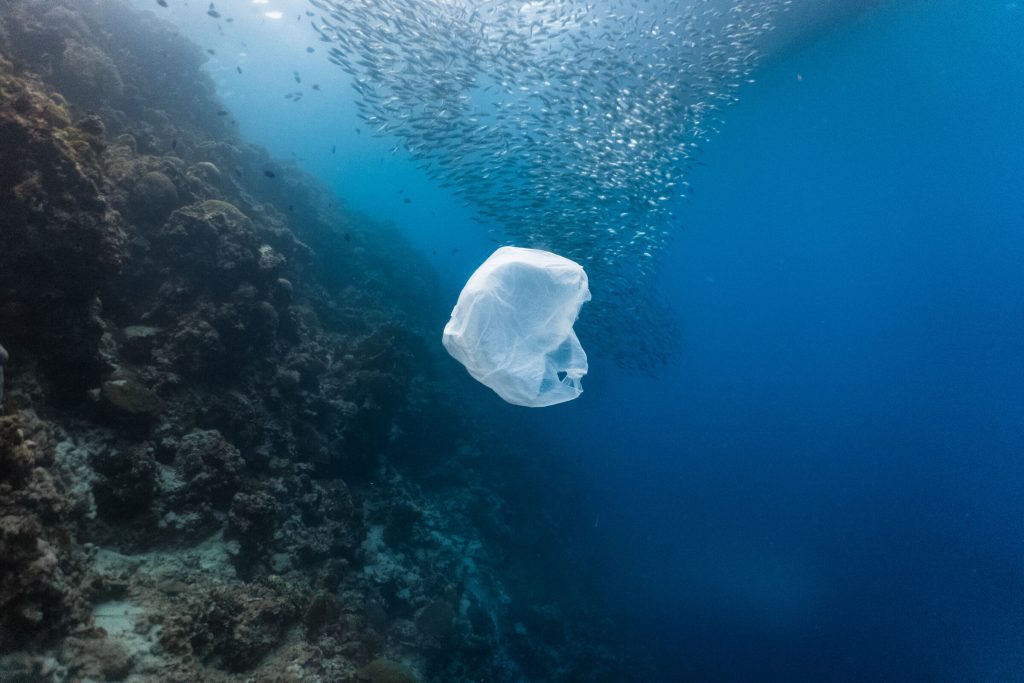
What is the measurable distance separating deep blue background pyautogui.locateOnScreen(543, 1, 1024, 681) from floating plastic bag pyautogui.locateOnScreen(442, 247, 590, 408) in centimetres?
1540

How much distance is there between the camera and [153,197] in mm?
7039

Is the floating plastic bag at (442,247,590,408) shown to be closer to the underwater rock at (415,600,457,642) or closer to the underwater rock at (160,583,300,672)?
the underwater rock at (160,583,300,672)

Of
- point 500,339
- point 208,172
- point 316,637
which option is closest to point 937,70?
point 500,339

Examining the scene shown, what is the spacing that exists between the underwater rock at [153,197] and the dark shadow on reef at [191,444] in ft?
0.09

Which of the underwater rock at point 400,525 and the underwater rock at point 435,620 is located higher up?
the underwater rock at point 400,525

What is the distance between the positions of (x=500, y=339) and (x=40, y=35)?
9.80 m

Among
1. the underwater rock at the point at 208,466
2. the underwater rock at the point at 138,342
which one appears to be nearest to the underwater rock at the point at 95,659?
the underwater rock at the point at 208,466

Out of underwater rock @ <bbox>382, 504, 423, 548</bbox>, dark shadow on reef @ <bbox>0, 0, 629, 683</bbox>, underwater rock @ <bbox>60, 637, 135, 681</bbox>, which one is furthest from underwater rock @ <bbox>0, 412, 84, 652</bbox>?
underwater rock @ <bbox>382, 504, 423, 548</bbox>

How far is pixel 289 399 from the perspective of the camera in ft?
26.8

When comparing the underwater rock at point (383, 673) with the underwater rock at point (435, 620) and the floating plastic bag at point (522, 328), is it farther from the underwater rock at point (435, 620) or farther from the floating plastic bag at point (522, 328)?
the floating plastic bag at point (522, 328)

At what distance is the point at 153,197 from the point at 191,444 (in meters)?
4.04

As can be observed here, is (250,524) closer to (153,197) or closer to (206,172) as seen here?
(153,197)

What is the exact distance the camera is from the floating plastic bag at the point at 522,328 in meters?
4.73

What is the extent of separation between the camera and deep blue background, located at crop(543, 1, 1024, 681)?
18.6 meters
